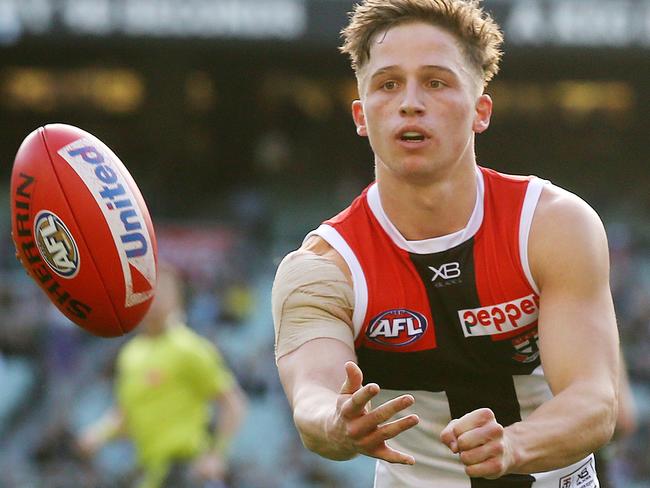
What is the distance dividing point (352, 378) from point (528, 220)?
97 centimetres

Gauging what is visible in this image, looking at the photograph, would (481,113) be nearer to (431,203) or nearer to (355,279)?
(431,203)

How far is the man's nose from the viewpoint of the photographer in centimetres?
347

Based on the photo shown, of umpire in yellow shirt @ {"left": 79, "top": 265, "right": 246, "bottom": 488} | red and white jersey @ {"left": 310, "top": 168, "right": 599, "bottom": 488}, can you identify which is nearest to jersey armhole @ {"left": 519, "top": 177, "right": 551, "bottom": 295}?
red and white jersey @ {"left": 310, "top": 168, "right": 599, "bottom": 488}

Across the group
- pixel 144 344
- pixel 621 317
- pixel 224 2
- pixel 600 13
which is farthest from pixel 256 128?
pixel 144 344

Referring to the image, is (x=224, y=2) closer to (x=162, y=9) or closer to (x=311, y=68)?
(x=162, y=9)

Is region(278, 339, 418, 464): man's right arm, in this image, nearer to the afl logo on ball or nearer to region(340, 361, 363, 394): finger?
region(340, 361, 363, 394): finger

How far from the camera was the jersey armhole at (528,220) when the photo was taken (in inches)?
141

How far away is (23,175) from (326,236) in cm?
136

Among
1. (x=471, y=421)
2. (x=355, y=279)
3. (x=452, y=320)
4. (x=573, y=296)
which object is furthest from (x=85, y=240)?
(x=471, y=421)

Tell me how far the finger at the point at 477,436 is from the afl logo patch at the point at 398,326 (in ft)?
3.15

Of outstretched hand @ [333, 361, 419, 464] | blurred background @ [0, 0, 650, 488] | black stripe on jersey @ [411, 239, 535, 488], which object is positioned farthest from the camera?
blurred background @ [0, 0, 650, 488]

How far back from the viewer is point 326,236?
12.5ft

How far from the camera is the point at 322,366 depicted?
3438 mm

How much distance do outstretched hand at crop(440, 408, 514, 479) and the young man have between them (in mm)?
563
